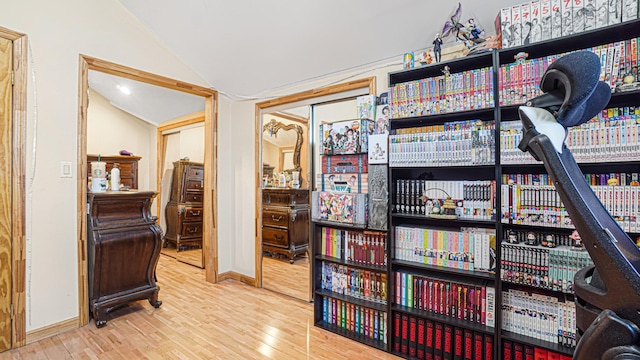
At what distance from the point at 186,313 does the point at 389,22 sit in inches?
115

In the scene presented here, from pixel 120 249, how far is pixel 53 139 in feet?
3.33

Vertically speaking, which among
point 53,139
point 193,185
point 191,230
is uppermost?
point 53,139

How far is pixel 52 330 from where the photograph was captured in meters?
2.37

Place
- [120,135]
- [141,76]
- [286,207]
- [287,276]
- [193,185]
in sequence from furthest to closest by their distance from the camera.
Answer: [120,135]
[193,185]
[286,207]
[287,276]
[141,76]

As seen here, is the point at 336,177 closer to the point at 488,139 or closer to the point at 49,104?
the point at 488,139

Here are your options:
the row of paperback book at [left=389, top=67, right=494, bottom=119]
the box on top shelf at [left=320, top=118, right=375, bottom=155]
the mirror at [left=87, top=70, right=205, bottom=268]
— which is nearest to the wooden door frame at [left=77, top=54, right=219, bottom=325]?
the mirror at [left=87, top=70, right=205, bottom=268]

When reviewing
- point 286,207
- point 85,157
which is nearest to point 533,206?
point 286,207

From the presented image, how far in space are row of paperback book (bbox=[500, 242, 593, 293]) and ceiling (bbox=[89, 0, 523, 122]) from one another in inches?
56.3

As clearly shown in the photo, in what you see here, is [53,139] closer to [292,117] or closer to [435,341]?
[292,117]

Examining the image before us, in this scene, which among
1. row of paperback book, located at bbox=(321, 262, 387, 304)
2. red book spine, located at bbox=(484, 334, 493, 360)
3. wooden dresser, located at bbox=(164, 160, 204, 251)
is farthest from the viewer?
wooden dresser, located at bbox=(164, 160, 204, 251)

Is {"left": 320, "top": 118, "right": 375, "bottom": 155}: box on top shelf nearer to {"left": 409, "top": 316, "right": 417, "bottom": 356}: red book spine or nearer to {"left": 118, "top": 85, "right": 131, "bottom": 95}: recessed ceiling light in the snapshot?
{"left": 409, "top": 316, "right": 417, "bottom": 356}: red book spine

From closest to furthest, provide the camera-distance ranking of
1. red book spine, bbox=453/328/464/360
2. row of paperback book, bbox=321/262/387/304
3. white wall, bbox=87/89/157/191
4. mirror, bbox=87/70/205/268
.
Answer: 1. red book spine, bbox=453/328/464/360
2. row of paperback book, bbox=321/262/387/304
3. mirror, bbox=87/70/205/268
4. white wall, bbox=87/89/157/191

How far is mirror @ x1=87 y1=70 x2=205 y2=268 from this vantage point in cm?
476

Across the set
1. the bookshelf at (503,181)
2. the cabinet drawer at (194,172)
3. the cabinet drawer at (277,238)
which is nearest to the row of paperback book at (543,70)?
the bookshelf at (503,181)
